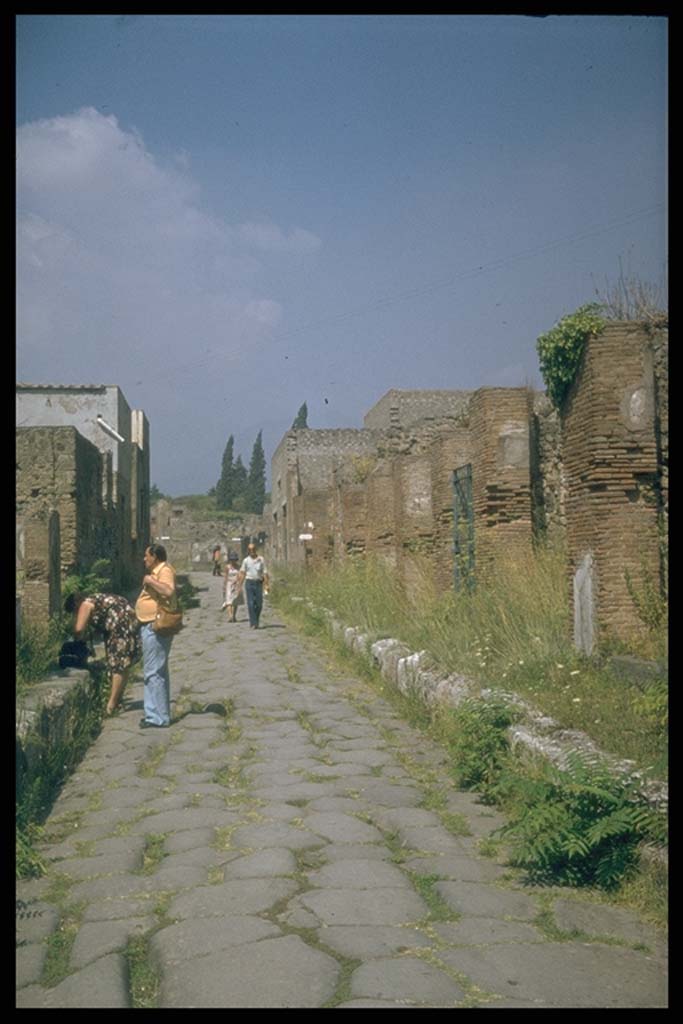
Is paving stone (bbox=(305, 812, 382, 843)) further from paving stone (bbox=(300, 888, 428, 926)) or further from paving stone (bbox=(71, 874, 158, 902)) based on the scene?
paving stone (bbox=(71, 874, 158, 902))

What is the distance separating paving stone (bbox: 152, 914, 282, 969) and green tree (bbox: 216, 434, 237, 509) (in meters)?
87.9

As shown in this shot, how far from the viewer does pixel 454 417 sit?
24172 millimetres

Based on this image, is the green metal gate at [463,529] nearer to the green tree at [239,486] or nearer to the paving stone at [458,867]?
the paving stone at [458,867]

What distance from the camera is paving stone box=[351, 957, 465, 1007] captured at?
2.90 meters

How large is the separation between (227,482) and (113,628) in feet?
277

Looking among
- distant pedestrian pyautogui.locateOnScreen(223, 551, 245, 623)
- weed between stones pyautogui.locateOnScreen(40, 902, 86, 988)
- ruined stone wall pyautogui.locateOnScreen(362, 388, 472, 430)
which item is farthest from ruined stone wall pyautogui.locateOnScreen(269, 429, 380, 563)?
weed between stones pyautogui.locateOnScreen(40, 902, 86, 988)

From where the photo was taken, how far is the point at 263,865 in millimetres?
4301


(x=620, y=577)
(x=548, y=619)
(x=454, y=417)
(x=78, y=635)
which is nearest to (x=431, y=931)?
(x=620, y=577)

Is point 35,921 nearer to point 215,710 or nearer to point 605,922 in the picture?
point 605,922

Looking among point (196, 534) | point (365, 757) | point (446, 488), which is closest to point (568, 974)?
point (365, 757)
